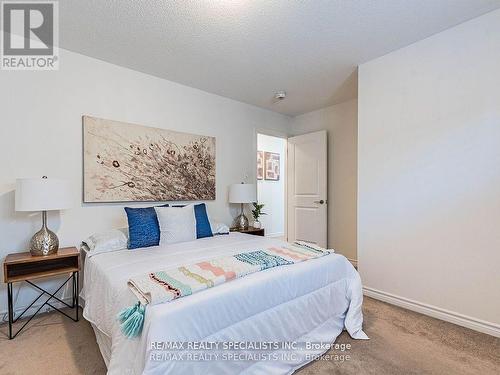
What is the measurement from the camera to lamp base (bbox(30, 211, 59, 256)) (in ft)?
6.97

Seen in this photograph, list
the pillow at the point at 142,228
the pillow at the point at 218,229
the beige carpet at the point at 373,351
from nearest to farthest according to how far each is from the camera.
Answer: the beige carpet at the point at 373,351, the pillow at the point at 142,228, the pillow at the point at 218,229

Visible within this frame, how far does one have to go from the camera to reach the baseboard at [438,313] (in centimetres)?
201

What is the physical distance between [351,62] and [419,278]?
2288mm

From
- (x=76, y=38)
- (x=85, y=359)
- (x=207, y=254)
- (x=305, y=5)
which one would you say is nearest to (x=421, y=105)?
(x=305, y=5)

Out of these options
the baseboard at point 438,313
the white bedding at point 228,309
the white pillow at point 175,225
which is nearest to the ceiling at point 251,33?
the white pillow at point 175,225

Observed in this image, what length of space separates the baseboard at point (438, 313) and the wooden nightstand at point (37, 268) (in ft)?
9.51

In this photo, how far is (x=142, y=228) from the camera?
2.42m

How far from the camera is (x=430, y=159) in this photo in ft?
7.61

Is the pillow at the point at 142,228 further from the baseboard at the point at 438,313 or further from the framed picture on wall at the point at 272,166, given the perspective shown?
the framed picture on wall at the point at 272,166

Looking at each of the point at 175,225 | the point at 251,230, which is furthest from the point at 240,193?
the point at 175,225

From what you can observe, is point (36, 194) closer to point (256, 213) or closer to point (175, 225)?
point (175, 225)

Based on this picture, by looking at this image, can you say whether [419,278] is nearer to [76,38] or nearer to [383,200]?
[383,200]

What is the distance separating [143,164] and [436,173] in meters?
2.96

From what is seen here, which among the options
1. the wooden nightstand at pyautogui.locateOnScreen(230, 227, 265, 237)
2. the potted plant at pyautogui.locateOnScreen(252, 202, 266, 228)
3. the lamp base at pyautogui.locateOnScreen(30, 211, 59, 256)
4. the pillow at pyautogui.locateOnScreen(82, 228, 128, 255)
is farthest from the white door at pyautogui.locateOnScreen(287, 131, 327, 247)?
the lamp base at pyautogui.locateOnScreen(30, 211, 59, 256)
